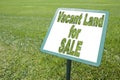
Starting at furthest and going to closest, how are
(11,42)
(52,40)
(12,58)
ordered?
(11,42), (12,58), (52,40)

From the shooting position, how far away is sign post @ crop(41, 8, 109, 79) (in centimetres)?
368

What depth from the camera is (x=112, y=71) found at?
5.73 m

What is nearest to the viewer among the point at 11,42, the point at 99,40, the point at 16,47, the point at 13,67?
the point at 99,40

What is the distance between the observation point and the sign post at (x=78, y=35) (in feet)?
12.1

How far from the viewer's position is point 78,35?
12.9ft

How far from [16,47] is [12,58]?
114cm

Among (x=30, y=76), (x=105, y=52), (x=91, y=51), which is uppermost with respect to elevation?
(x=91, y=51)

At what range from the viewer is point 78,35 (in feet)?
A: 12.9

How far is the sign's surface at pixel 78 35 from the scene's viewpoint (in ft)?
12.1

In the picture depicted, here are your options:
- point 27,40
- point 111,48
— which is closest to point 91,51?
point 111,48

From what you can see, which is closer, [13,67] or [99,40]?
[99,40]

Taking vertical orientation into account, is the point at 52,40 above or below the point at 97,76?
above

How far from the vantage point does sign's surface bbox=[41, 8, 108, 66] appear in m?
3.68

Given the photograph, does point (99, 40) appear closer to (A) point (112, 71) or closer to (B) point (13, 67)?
(A) point (112, 71)
